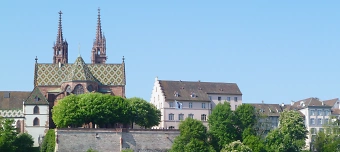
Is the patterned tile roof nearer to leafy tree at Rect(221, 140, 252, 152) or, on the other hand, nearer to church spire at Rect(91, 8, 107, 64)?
leafy tree at Rect(221, 140, 252, 152)

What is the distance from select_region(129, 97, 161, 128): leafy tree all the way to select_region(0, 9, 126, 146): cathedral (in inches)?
313

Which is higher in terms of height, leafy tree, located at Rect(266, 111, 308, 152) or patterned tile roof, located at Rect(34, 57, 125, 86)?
patterned tile roof, located at Rect(34, 57, 125, 86)

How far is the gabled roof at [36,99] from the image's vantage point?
335 feet

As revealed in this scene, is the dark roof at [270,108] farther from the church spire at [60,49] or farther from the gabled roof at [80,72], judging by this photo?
the church spire at [60,49]

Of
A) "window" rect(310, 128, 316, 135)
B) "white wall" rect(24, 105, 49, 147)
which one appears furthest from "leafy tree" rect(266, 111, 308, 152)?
"white wall" rect(24, 105, 49, 147)

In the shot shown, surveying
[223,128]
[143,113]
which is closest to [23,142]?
[143,113]

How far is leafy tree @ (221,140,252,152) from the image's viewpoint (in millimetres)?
91481

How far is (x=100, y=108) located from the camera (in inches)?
3748

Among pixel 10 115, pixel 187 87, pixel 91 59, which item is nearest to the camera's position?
pixel 10 115

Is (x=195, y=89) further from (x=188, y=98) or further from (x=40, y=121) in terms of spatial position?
(x=40, y=121)

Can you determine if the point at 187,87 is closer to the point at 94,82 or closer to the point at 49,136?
the point at 94,82

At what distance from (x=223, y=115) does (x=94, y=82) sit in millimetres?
20198

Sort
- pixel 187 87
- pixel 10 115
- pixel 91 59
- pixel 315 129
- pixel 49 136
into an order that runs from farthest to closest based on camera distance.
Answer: pixel 91 59 < pixel 315 129 < pixel 187 87 < pixel 10 115 < pixel 49 136

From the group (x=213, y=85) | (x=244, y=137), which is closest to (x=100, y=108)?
(x=244, y=137)
